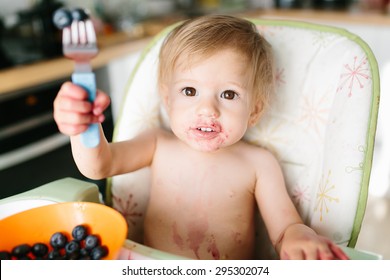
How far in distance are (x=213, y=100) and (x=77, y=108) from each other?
0.31 metres

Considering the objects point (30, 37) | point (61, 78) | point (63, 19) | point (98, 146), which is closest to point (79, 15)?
point (63, 19)

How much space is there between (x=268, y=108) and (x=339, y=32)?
0.21m

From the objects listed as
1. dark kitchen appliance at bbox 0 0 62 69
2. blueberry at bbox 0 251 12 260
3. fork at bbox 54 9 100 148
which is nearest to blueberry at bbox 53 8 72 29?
fork at bbox 54 9 100 148

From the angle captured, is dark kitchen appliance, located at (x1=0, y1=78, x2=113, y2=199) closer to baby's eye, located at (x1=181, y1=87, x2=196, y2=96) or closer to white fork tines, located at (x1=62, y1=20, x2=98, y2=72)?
baby's eye, located at (x1=181, y1=87, x2=196, y2=96)

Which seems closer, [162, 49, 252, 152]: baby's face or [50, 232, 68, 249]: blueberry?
[50, 232, 68, 249]: blueberry

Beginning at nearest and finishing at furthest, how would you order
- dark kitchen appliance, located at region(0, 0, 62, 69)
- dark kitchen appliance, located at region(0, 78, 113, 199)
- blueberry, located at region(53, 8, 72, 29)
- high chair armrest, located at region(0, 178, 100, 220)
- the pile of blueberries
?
blueberry, located at region(53, 8, 72, 29) → the pile of blueberries → high chair armrest, located at region(0, 178, 100, 220) → dark kitchen appliance, located at region(0, 78, 113, 199) → dark kitchen appliance, located at region(0, 0, 62, 69)

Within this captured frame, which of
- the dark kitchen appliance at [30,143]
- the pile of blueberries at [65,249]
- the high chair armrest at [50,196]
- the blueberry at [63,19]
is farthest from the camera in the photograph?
the dark kitchen appliance at [30,143]

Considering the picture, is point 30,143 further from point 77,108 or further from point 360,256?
point 360,256

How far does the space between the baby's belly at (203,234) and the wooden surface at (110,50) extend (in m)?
1.00

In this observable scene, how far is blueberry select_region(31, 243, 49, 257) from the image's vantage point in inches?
26.0

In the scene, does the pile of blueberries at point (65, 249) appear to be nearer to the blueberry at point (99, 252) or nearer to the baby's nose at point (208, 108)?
the blueberry at point (99, 252)

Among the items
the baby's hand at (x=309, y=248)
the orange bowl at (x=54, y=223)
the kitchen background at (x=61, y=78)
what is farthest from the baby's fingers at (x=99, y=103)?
the kitchen background at (x=61, y=78)

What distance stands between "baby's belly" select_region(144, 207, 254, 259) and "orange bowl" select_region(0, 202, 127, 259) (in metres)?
0.28

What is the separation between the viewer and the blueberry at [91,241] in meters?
0.64
